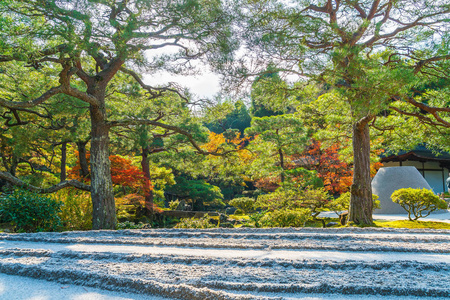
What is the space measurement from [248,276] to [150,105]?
710 cm

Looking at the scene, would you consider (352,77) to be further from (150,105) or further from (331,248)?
(150,105)

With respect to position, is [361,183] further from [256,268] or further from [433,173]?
[433,173]

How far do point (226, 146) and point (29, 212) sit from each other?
15.4ft

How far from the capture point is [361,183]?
6.08m

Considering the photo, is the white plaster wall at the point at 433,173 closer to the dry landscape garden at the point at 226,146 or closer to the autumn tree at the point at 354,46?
the dry landscape garden at the point at 226,146

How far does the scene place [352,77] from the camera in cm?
451

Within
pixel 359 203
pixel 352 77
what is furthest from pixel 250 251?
pixel 359 203

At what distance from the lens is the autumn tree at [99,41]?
13.9 feet

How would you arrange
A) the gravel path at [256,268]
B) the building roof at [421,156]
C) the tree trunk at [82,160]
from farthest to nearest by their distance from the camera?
the building roof at [421,156], the tree trunk at [82,160], the gravel path at [256,268]

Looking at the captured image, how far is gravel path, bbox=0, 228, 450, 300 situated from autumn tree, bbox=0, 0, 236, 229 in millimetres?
2949

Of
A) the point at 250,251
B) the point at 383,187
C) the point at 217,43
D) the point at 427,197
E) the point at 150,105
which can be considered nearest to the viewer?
the point at 250,251

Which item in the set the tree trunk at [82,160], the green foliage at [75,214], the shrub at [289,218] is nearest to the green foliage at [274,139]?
the shrub at [289,218]

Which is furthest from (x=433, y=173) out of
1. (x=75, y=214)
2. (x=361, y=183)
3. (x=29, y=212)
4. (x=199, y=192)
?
(x=29, y=212)

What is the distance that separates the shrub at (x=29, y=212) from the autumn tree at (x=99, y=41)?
0.98 meters
